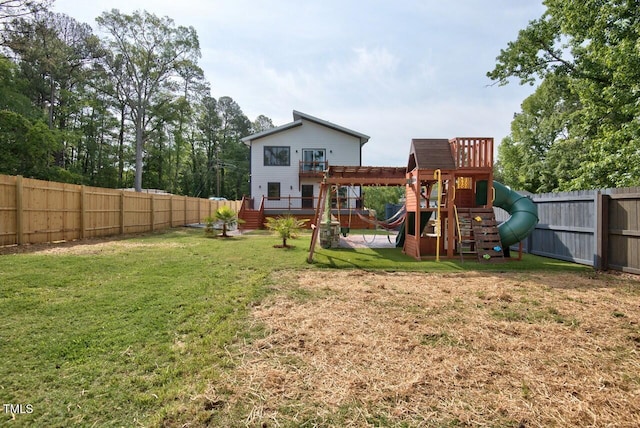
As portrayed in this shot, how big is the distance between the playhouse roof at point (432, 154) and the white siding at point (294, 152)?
12.9 m

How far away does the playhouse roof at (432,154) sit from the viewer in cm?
985

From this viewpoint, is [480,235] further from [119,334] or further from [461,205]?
[119,334]

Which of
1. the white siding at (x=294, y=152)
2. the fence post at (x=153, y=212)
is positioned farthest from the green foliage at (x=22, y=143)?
the white siding at (x=294, y=152)

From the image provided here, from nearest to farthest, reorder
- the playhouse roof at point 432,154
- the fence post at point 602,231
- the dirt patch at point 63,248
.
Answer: the fence post at point 602,231 < the dirt patch at point 63,248 < the playhouse roof at point 432,154

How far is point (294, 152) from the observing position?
2312 centimetres

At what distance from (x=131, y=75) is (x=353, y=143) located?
1969cm

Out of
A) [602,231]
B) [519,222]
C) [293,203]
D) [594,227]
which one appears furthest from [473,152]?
[293,203]

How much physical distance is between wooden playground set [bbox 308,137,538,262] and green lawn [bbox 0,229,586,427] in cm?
398

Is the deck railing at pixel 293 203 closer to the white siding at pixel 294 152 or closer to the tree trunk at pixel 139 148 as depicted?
the white siding at pixel 294 152

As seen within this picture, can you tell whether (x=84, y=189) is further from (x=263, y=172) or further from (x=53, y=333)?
(x=263, y=172)

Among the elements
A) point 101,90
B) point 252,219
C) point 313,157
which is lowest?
point 252,219

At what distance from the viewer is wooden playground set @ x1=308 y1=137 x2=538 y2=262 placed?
30.4 ft

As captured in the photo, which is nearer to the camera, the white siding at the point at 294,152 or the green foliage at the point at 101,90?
the green foliage at the point at 101,90

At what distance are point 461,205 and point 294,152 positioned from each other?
47.5 feet
